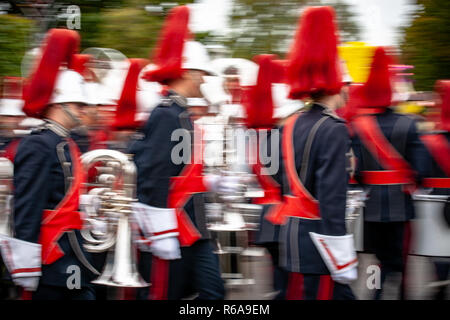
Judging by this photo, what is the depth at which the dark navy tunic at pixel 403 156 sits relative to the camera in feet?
18.8

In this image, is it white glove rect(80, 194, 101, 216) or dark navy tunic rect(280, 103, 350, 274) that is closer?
dark navy tunic rect(280, 103, 350, 274)

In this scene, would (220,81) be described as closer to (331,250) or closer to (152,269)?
(152,269)

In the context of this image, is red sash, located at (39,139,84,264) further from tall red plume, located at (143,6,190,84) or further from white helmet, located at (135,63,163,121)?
white helmet, located at (135,63,163,121)

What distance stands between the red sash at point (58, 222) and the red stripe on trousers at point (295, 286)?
1.25m

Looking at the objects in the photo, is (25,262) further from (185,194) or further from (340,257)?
(340,257)

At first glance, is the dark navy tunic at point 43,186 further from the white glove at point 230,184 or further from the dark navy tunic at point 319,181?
the white glove at point 230,184

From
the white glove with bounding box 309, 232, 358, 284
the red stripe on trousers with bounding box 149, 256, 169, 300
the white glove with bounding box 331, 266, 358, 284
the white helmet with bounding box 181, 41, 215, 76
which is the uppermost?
the white helmet with bounding box 181, 41, 215, 76

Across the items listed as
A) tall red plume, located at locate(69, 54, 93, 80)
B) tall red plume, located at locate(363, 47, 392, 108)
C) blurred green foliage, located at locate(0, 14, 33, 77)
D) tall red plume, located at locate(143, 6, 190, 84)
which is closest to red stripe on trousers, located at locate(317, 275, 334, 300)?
tall red plume, located at locate(143, 6, 190, 84)

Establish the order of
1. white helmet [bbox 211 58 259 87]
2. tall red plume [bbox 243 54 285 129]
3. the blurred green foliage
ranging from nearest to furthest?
tall red plume [bbox 243 54 285 129], white helmet [bbox 211 58 259 87], the blurred green foliage

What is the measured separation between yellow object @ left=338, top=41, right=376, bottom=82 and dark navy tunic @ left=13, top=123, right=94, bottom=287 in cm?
299

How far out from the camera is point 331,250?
3902 millimetres

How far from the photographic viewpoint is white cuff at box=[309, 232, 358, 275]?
3.88 metres
